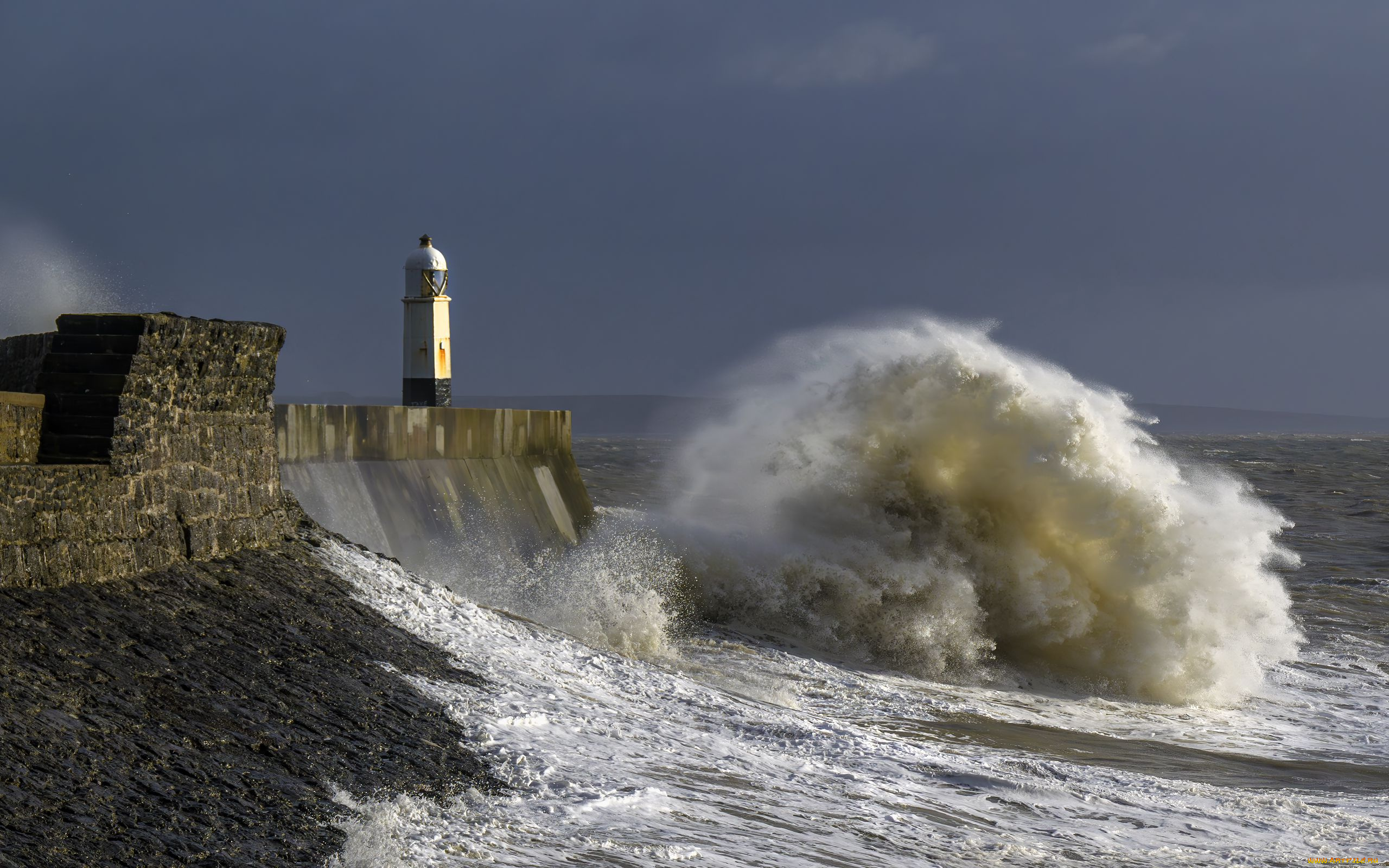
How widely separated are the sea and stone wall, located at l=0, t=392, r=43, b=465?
1.76 m

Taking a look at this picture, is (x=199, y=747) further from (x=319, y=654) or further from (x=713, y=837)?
(x=713, y=837)

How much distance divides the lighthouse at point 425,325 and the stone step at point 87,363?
221 inches

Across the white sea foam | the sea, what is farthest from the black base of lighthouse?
the white sea foam

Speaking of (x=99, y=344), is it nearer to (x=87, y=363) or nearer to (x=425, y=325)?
(x=87, y=363)

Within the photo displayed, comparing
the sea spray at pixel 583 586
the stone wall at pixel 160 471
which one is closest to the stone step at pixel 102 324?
the stone wall at pixel 160 471

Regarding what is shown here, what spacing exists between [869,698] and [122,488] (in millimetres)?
4838

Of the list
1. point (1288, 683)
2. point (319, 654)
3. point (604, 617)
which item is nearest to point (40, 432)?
point (319, 654)

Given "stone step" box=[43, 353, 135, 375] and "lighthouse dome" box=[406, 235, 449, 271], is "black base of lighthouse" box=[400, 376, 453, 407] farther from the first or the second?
"stone step" box=[43, 353, 135, 375]

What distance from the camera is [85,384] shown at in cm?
539

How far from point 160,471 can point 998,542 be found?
24.6 feet

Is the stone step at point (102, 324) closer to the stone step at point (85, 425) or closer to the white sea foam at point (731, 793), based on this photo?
the stone step at point (85, 425)

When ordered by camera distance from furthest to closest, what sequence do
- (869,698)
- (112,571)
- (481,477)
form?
(481,477)
(869,698)
(112,571)

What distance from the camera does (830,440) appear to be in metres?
12.1

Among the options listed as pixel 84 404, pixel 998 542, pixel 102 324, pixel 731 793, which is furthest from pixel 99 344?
pixel 998 542
